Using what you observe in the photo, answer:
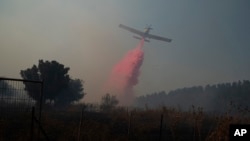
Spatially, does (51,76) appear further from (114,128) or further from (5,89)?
(5,89)

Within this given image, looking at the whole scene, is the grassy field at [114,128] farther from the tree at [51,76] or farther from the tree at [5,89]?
the tree at [51,76]

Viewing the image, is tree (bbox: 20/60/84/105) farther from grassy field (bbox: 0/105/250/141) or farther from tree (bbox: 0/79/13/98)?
tree (bbox: 0/79/13/98)

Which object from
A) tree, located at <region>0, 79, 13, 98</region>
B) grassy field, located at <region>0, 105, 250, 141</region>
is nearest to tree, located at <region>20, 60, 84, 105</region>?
grassy field, located at <region>0, 105, 250, 141</region>

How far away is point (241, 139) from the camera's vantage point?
18.8ft

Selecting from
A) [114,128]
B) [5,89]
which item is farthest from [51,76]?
[5,89]

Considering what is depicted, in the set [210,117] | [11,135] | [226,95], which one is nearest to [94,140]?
[11,135]

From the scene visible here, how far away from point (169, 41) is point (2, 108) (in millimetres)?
72014

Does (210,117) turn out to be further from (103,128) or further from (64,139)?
(64,139)

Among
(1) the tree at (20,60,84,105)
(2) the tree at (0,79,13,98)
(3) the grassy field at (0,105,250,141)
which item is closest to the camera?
(2) the tree at (0,79,13,98)

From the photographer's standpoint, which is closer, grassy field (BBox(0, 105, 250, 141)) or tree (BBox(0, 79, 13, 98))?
tree (BBox(0, 79, 13, 98))

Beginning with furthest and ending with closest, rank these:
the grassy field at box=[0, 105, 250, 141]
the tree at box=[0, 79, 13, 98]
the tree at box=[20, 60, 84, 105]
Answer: the tree at box=[20, 60, 84, 105], the grassy field at box=[0, 105, 250, 141], the tree at box=[0, 79, 13, 98]

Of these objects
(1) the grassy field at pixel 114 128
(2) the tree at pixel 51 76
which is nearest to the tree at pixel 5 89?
(1) the grassy field at pixel 114 128

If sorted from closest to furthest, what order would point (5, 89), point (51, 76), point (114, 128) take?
point (5, 89) → point (114, 128) → point (51, 76)

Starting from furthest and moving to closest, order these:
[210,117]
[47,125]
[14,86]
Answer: [210,117] < [47,125] < [14,86]
